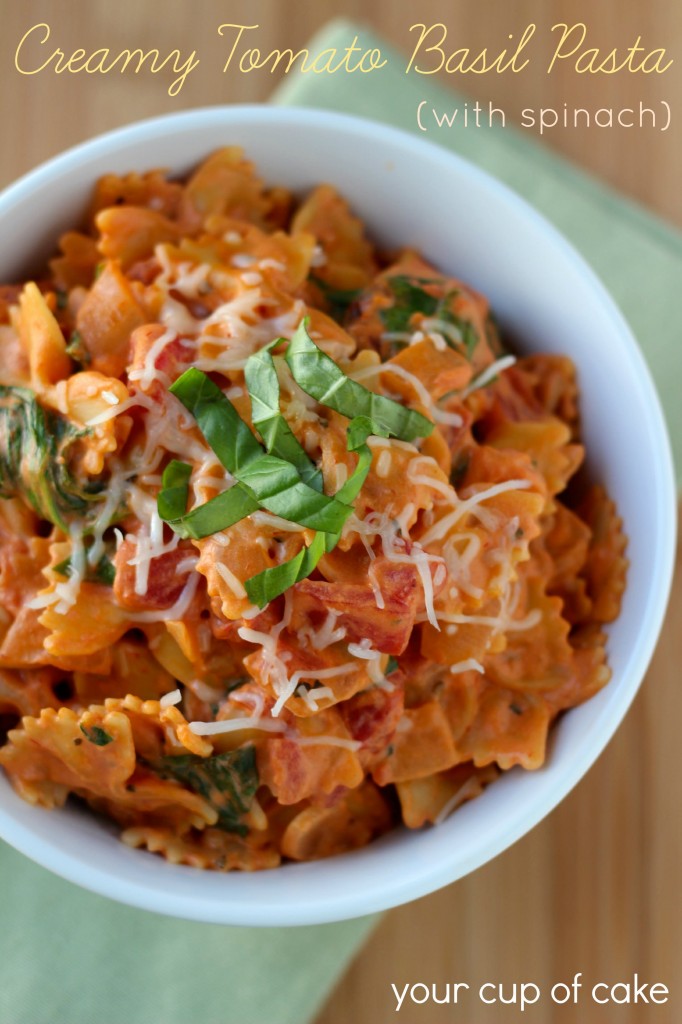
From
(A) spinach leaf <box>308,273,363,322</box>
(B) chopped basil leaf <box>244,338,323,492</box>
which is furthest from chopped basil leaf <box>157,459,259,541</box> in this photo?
(A) spinach leaf <box>308,273,363,322</box>

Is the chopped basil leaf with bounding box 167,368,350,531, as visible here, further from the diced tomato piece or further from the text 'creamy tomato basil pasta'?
the diced tomato piece

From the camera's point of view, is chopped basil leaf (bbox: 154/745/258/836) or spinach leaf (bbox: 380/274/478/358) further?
spinach leaf (bbox: 380/274/478/358)

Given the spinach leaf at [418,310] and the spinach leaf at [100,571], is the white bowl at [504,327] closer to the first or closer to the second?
the spinach leaf at [418,310]

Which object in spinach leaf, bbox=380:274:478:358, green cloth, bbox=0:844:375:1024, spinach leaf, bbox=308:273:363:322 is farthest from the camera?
green cloth, bbox=0:844:375:1024

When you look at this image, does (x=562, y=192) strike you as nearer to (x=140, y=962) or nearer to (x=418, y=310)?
(x=418, y=310)

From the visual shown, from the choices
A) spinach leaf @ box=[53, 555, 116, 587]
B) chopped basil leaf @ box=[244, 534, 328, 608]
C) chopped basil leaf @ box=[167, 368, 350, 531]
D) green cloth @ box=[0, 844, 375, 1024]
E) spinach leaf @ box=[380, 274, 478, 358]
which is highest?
spinach leaf @ box=[380, 274, 478, 358]

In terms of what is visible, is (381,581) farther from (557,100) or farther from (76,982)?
(557,100)
